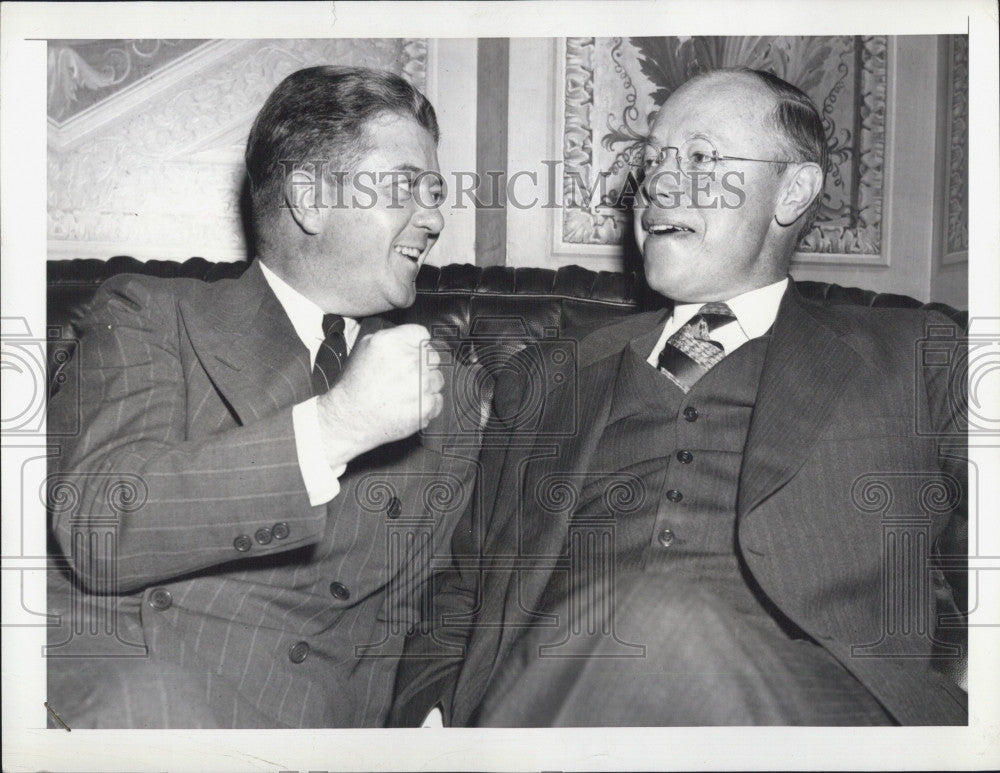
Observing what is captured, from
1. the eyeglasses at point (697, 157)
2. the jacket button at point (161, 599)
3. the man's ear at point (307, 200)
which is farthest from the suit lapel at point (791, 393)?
the jacket button at point (161, 599)

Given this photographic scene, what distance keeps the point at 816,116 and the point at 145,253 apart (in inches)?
52.5

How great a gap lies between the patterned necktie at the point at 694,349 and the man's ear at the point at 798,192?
22 cm

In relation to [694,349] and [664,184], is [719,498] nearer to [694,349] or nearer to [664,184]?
[694,349]

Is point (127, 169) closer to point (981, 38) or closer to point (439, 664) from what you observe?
point (439, 664)

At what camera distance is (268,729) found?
179cm

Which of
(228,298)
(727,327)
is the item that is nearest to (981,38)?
(727,327)

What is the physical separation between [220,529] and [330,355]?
1.21ft

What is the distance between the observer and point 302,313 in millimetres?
1836

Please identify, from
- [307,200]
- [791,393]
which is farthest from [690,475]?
[307,200]

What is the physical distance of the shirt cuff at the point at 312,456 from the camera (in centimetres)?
173

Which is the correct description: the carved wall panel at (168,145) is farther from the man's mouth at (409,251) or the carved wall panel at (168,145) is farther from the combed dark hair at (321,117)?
the man's mouth at (409,251)

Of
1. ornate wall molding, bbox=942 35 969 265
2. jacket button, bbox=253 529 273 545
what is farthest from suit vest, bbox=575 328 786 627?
jacket button, bbox=253 529 273 545

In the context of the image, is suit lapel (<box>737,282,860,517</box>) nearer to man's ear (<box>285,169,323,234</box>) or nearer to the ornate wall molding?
the ornate wall molding

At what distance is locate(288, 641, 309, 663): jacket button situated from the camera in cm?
175
